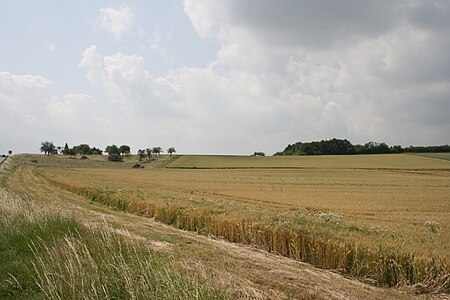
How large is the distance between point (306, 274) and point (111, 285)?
533 centimetres

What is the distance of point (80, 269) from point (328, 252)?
26.2 ft

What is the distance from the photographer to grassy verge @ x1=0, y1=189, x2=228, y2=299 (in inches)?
255

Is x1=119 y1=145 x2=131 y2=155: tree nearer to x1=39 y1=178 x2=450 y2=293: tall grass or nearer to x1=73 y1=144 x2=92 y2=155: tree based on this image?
x1=73 y1=144 x2=92 y2=155: tree

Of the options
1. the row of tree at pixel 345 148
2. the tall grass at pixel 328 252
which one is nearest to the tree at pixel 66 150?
the row of tree at pixel 345 148

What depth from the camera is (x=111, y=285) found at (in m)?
7.18

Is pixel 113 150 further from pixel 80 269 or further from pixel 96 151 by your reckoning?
pixel 80 269

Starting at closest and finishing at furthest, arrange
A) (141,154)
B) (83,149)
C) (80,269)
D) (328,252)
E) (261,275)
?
(80,269)
(261,275)
(328,252)
(141,154)
(83,149)

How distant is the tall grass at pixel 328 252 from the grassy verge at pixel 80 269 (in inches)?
227

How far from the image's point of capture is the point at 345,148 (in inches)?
6422

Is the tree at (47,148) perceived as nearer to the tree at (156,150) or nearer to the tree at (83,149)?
the tree at (83,149)

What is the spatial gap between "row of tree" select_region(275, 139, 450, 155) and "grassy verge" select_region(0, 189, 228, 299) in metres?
156

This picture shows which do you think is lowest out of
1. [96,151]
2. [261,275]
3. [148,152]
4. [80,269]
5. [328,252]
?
[328,252]

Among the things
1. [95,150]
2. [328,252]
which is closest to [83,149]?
[95,150]

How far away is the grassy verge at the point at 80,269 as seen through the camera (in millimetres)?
6489
